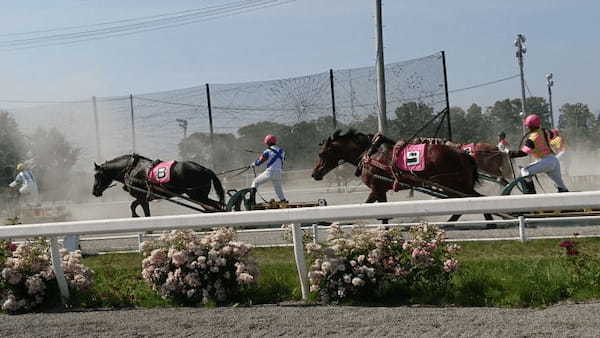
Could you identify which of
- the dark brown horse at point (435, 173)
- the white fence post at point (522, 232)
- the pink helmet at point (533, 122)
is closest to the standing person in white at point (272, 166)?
the dark brown horse at point (435, 173)

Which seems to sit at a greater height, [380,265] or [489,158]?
[489,158]

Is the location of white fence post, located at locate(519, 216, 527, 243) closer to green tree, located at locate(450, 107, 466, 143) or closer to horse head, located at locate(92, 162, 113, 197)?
horse head, located at locate(92, 162, 113, 197)

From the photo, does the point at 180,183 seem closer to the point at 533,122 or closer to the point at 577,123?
the point at 533,122

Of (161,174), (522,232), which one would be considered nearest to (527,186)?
(522,232)

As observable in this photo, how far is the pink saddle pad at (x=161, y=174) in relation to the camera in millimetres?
16219

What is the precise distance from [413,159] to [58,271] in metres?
7.56

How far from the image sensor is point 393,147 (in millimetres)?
14188

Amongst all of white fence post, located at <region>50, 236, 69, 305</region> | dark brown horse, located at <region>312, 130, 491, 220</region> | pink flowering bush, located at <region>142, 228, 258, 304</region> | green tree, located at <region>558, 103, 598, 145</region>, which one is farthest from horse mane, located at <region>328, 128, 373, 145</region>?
green tree, located at <region>558, 103, 598, 145</region>

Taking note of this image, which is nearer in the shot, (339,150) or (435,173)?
(435,173)

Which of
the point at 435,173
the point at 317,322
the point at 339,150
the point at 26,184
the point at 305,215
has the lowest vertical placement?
the point at 317,322

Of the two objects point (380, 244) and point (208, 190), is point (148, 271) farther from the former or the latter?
point (208, 190)

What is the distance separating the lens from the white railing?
6.05m

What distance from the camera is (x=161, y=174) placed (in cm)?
1628

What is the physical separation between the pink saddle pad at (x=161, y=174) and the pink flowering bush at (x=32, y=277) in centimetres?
802
